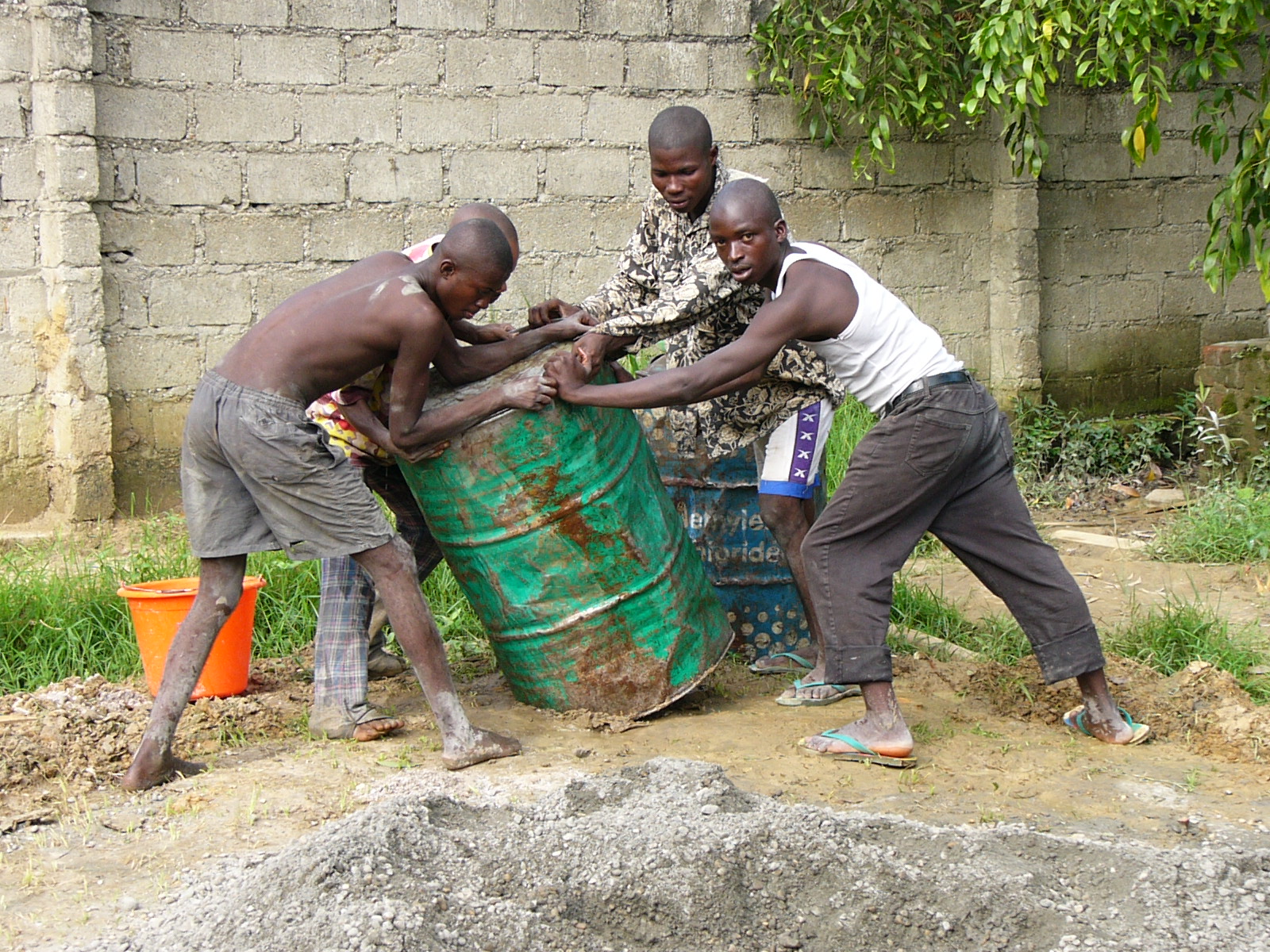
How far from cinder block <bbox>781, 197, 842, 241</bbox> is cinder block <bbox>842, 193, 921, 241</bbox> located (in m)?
0.06

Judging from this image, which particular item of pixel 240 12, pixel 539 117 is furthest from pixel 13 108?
pixel 539 117

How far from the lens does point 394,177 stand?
6211 mm

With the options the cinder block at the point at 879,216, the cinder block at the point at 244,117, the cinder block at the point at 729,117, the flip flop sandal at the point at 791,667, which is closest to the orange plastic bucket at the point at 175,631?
the flip flop sandal at the point at 791,667

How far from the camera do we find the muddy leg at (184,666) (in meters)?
3.25

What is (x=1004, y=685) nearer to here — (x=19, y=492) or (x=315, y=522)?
(x=315, y=522)

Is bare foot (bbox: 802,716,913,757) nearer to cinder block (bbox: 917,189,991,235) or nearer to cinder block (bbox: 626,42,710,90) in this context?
cinder block (bbox: 626,42,710,90)

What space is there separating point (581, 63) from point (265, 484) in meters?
3.82

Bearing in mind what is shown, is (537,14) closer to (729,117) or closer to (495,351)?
(729,117)

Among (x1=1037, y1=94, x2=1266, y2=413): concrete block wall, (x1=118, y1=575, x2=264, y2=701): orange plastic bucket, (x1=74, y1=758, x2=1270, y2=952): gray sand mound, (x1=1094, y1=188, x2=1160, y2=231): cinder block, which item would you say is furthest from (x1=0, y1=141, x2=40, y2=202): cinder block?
(x1=1094, y1=188, x2=1160, y2=231): cinder block

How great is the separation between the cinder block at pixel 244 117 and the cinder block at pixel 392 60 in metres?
0.34

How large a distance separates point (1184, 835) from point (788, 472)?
148 centimetres

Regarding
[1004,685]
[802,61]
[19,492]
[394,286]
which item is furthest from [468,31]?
[1004,685]

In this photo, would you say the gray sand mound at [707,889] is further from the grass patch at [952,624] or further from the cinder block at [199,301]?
the cinder block at [199,301]

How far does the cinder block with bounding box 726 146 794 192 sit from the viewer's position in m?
6.84
